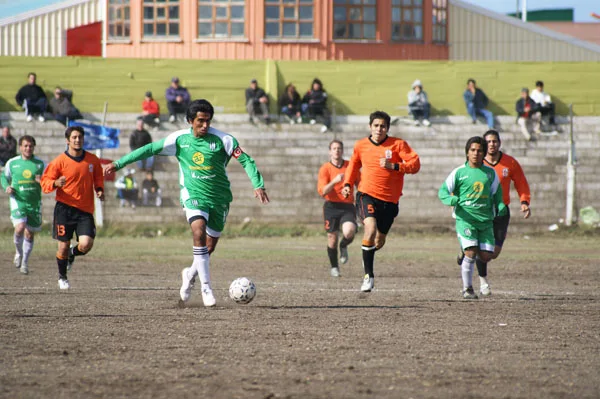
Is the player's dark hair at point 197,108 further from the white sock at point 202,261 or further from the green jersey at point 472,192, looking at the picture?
the green jersey at point 472,192

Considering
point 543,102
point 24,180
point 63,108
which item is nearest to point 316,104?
point 543,102

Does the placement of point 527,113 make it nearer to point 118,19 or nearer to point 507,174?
point 507,174

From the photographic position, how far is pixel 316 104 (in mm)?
27109

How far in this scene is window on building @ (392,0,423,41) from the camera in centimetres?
3516

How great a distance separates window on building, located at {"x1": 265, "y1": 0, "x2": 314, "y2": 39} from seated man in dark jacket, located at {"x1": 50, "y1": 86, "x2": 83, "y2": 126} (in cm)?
991

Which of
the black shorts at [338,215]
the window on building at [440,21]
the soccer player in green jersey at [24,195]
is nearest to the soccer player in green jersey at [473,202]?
the black shorts at [338,215]

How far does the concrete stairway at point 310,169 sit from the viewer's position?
25.5 metres

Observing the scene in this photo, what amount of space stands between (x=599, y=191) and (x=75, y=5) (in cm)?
2325

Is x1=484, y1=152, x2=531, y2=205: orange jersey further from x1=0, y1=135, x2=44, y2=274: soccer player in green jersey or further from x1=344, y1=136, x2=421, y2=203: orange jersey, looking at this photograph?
x1=0, y1=135, x2=44, y2=274: soccer player in green jersey

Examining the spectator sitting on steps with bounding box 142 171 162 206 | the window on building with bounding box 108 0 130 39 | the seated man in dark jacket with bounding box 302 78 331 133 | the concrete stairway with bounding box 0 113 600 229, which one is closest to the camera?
the spectator sitting on steps with bounding box 142 171 162 206

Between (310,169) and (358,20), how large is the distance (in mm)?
10658

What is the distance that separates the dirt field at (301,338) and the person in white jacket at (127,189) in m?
10.2

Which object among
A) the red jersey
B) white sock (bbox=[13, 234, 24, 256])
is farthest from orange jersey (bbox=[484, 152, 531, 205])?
the red jersey

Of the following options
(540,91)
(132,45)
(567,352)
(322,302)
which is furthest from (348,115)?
(567,352)
